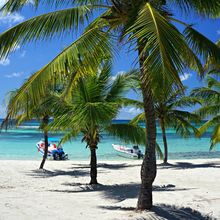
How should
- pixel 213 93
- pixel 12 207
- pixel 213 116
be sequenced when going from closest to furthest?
pixel 12 207 → pixel 213 93 → pixel 213 116

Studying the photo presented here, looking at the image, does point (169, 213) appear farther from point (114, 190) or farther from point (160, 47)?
point (114, 190)

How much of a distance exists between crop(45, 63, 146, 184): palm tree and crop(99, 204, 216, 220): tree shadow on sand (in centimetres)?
265

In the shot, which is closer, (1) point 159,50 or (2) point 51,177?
(1) point 159,50

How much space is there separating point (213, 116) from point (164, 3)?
1517cm

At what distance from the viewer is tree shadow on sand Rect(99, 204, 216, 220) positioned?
22.6 ft

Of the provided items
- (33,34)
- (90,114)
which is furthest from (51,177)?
(33,34)

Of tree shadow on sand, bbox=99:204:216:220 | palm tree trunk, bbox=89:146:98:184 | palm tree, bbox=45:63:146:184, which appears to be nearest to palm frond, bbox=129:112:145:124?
palm tree trunk, bbox=89:146:98:184

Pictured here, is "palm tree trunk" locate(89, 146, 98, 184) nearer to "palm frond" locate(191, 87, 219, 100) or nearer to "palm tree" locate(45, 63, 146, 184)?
"palm tree" locate(45, 63, 146, 184)

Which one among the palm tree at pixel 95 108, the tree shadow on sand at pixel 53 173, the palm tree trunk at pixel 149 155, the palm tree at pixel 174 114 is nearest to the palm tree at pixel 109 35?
the palm tree trunk at pixel 149 155

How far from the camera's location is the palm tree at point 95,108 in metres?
9.73

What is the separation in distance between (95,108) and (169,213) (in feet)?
11.5

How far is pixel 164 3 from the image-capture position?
6859 mm

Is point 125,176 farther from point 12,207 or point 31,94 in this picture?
point 31,94

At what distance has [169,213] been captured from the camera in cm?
723
